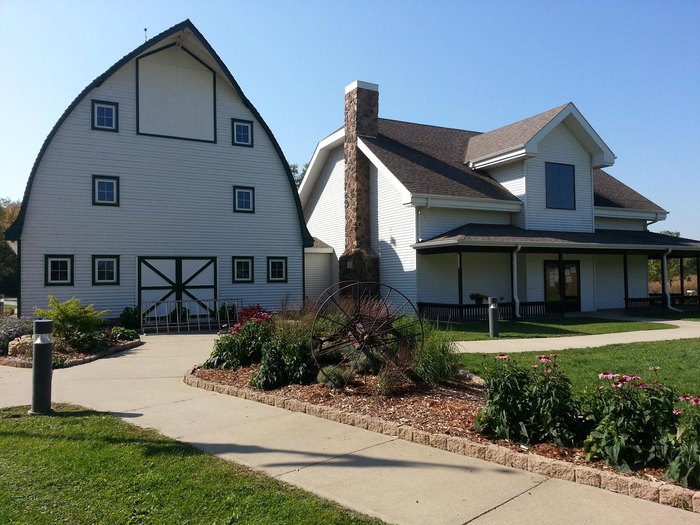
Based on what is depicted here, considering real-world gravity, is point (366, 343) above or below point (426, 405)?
above

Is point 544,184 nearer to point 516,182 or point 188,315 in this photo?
point 516,182

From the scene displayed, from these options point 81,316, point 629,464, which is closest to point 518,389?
point 629,464

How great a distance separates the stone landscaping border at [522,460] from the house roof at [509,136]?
17347 mm

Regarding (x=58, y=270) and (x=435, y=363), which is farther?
(x=58, y=270)

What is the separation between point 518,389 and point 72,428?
4.65 meters

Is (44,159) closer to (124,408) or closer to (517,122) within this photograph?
(124,408)

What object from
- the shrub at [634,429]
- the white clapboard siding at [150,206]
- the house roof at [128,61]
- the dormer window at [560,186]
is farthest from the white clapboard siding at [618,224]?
the shrub at [634,429]

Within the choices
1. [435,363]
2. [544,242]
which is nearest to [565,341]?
[544,242]

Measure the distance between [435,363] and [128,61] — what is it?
17339mm

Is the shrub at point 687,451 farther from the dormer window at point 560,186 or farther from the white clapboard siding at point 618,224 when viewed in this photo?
the white clapboard siding at point 618,224

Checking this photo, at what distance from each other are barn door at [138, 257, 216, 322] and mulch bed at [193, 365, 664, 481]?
12.2 meters

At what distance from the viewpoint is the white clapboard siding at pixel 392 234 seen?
20531 millimetres

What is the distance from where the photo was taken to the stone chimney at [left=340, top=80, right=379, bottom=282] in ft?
74.6

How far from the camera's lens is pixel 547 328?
1677 centimetres
